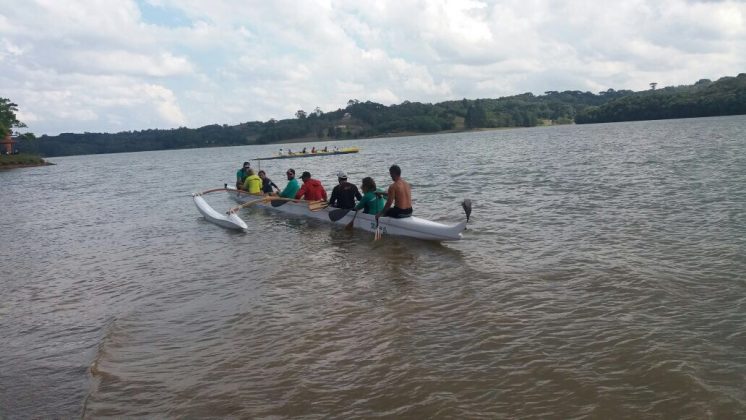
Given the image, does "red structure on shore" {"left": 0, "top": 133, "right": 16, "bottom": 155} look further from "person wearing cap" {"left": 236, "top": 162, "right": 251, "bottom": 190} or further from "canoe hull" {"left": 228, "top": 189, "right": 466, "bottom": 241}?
"canoe hull" {"left": 228, "top": 189, "right": 466, "bottom": 241}

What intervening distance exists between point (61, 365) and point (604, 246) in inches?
442

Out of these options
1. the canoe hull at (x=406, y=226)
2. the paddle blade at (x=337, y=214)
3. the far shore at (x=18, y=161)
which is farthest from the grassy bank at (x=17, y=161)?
the paddle blade at (x=337, y=214)

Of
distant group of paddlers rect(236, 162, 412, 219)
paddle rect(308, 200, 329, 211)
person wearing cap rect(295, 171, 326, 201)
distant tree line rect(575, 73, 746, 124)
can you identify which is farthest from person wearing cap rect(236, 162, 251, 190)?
distant tree line rect(575, 73, 746, 124)

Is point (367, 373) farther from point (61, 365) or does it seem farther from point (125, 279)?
point (125, 279)

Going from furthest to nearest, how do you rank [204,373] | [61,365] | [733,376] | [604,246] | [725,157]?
[725,157], [604,246], [61,365], [204,373], [733,376]

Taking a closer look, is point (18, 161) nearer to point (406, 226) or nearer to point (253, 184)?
point (253, 184)

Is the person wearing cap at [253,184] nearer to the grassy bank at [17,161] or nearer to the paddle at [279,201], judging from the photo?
the paddle at [279,201]

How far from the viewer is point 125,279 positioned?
1271 centimetres

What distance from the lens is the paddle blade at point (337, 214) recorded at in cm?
1703

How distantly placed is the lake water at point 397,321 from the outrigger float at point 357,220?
0.36 m

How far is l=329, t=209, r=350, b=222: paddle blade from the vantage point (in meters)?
17.0

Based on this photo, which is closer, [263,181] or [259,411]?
[259,411]

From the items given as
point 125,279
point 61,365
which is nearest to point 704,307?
point 61,365

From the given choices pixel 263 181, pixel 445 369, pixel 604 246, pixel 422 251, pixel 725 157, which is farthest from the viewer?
pixel 725 157
